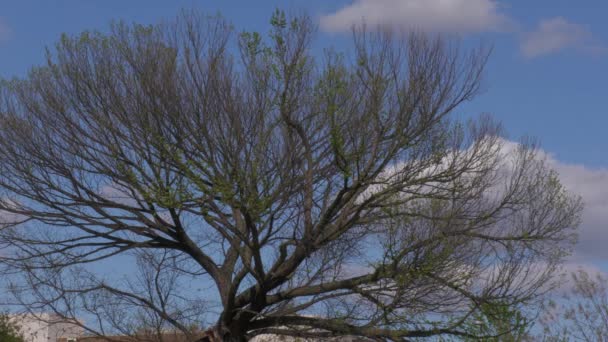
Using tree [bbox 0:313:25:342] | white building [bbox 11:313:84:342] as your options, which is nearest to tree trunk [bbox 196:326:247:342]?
white building [bbox 11:313:84:342]

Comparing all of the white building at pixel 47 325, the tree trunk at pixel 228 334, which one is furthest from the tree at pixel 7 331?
the tree trunk at pixel 228 334

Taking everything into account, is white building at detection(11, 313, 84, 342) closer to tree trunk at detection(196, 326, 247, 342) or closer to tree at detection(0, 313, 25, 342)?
tree at detection(0, 313, 25, 342)

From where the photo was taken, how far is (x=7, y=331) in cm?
2689

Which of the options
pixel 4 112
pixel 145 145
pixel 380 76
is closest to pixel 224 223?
pixel 145 145

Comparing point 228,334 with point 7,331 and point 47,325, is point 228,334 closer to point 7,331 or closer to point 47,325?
point 47,325

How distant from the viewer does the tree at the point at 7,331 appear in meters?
26.5

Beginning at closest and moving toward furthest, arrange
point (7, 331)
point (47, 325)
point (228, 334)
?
point (228, 334) < point (47, 325) < point (7, 331)

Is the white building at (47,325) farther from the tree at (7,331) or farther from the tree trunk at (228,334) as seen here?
the tree trunk at (228,334)

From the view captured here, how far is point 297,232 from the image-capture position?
696 inches

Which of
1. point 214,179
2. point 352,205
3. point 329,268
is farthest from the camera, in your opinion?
point 329,268

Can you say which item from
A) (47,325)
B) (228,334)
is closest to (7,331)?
(47,325)

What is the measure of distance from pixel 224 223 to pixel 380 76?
14.0 feet

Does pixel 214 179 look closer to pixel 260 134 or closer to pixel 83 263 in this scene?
pixel 260 134

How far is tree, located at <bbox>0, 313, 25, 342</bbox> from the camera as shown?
26469 mm
